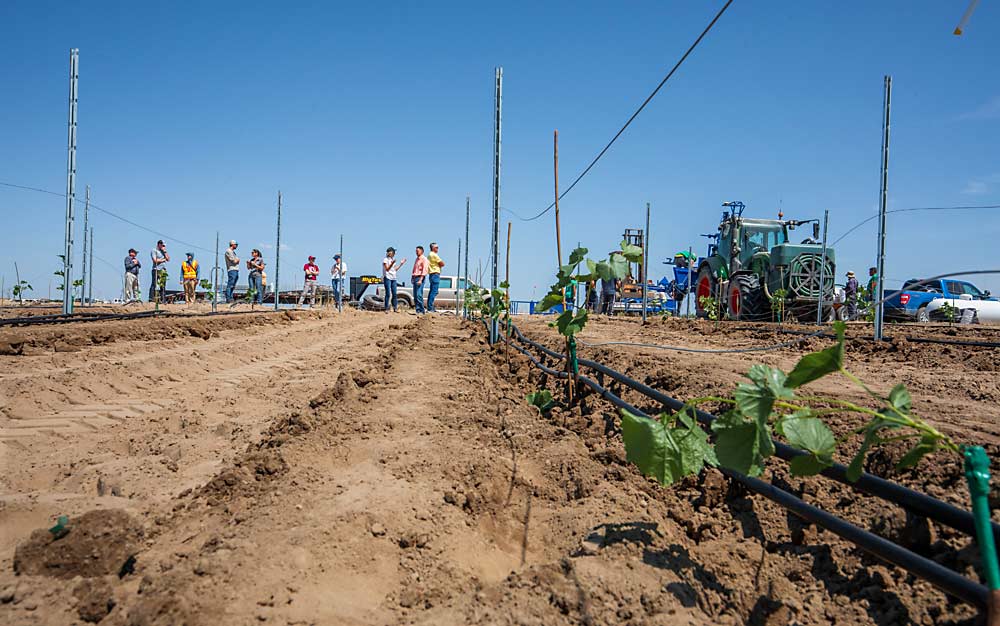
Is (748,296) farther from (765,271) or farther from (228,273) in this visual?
(228,273)

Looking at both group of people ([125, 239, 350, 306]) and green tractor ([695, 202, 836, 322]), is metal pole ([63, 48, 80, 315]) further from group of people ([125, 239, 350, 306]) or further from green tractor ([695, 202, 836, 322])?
green tractor ([695, 202, 836, 322])

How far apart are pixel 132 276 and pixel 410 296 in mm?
9210

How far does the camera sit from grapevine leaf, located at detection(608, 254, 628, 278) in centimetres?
360

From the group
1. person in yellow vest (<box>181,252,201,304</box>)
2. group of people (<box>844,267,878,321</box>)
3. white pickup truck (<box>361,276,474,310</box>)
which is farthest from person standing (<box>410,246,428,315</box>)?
group of people (<box>844,267,878,321</box>)

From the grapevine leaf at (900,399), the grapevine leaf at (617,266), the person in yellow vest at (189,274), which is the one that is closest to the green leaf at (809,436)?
the grapevine leaf at (900,399)

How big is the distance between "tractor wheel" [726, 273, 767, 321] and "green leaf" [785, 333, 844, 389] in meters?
11.6

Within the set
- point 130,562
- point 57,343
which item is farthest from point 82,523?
point 57,343

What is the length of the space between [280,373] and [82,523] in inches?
166

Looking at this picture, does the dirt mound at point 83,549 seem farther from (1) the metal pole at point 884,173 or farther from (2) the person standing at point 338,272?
(2) the person standing at point 338,272

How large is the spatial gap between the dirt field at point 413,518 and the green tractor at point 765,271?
24.7 feet

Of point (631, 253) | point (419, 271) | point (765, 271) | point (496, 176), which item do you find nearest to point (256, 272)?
point (419, 271)

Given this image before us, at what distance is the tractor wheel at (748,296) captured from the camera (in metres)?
12.4

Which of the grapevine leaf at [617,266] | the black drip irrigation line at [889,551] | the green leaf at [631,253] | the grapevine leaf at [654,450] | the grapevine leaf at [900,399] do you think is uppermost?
the green leaf at [631,253]

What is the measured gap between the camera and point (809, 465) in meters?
1.60
